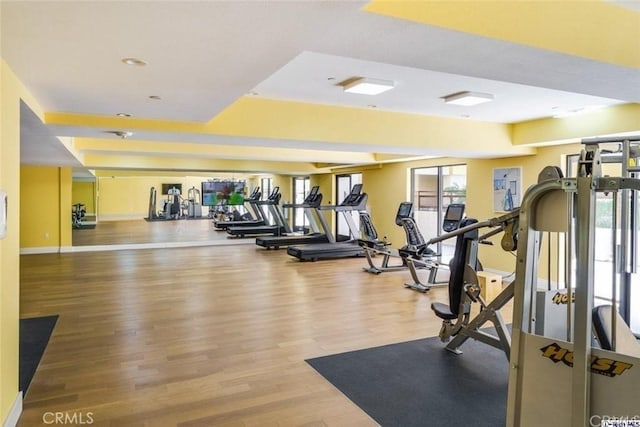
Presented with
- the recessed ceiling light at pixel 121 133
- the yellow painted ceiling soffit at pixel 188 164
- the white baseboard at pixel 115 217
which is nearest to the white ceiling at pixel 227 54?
the recessed ceiling light at pixel 121 133

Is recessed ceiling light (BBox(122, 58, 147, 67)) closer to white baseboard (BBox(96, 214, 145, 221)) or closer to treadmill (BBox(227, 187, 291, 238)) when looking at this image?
treadmill (BBox(227, 187, 291, 238))

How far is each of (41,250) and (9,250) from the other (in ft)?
27.6

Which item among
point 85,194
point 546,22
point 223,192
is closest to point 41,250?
point 223,192

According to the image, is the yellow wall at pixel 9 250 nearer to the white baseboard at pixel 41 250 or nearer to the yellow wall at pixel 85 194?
the white baseboard at pixel 41 250

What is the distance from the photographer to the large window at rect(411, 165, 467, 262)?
834 cm

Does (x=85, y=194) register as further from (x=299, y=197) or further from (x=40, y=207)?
(x=299, y=197)

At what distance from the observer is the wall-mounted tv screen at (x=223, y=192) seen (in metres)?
14.6

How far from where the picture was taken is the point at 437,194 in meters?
8.79

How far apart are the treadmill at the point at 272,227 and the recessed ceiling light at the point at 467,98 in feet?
23.9

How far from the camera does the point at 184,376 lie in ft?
10.4

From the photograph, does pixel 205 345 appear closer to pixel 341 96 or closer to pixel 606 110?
pixel 341 96

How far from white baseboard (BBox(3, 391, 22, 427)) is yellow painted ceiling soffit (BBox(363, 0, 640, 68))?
2.85 meters

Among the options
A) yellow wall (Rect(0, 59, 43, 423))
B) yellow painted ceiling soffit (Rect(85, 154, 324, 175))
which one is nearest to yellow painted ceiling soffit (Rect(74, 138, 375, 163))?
yellow painted ceiling soffit (Rect(85, 154, 324, 175))

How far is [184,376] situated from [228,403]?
580mm
